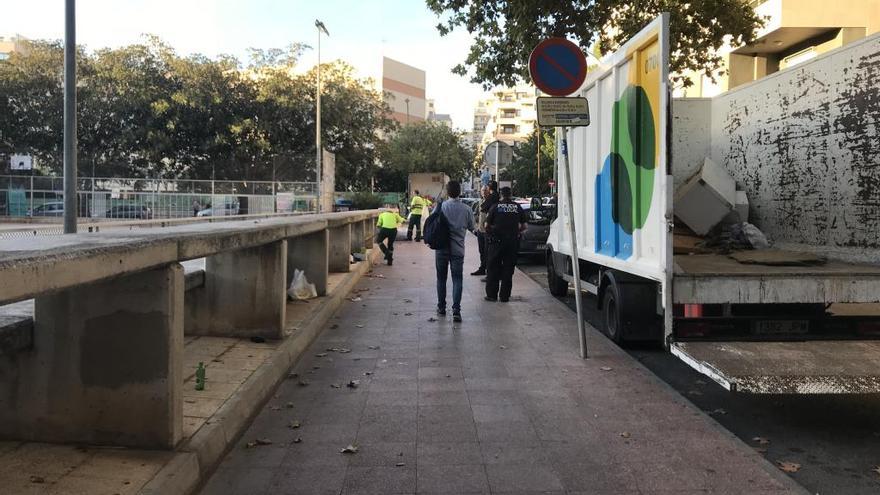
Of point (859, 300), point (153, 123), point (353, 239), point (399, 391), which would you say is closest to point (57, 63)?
point (153, 123)

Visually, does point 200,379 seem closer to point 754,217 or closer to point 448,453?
point 448,453

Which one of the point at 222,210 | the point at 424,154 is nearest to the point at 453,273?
the point at 222,210

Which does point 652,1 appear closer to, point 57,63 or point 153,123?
point 153,123

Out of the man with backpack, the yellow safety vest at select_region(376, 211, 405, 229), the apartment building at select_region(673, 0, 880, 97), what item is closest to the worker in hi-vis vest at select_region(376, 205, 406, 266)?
the yellow safety vest at select_region(376, 211, 405, 229)

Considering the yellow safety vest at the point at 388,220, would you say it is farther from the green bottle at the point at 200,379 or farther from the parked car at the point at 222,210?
the parked car at the point at 222,210

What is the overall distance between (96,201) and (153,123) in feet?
35.0

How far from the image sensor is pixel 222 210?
25.0 meters

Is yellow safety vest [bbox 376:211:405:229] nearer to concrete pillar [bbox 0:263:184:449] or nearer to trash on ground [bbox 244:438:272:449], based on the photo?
trash on ground [bbox 244:438:272:449]

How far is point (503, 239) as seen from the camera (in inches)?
388

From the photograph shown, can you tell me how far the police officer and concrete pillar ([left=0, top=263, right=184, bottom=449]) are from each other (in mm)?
6690

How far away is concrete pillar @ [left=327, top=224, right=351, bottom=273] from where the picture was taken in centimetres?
1220

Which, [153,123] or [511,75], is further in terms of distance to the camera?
[153,123]

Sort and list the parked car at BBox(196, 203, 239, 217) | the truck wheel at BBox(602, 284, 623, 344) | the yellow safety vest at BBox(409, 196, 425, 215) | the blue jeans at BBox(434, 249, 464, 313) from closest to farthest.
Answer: the truck wheel at BBox(602, 284, 623, 344), the blue jeans at BBox(434, 249, 464, 313), the yellow safety vest at BBox(409, 196, 425, 215), the parked car at BBox(196, 203, 239, 217)

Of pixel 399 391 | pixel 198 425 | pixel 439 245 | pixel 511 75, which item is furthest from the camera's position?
pixel 511 75
